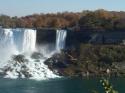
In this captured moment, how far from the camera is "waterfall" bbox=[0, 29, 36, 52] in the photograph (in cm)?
4669

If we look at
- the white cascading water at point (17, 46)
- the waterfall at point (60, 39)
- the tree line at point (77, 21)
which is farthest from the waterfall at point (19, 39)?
the tree line at point (77, 21)

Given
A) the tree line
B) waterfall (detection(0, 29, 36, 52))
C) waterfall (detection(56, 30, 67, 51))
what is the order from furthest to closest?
1. the tree line
2. waterfall (detection(0, 29, 36, 52))
3. waterfall (detection(56, 30, 67, 51))

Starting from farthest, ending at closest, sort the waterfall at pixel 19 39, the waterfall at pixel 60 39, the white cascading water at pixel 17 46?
the waterfall at pixel 19 39
the waterfall at pixel 60 39
the white cascading water at pixel 17 46

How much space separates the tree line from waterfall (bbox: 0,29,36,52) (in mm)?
5331

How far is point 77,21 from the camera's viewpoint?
5778 centimetres

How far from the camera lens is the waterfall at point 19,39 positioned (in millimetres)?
46688

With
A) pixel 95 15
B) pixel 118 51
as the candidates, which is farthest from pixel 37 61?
pixel 95 15

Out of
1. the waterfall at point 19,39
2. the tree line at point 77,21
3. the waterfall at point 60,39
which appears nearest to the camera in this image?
the waterfall at point 60,39

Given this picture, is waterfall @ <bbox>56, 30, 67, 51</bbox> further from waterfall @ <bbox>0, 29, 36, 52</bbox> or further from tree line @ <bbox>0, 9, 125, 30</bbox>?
tree line @ <bbox>0, 9, 125, 30</bbox>

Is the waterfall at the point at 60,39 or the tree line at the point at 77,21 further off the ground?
the tree line at the point at 77,21

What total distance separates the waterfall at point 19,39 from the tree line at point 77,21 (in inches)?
210

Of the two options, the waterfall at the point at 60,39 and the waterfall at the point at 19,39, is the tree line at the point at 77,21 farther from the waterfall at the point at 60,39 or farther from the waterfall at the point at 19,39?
the waterfall at the point at 19,39

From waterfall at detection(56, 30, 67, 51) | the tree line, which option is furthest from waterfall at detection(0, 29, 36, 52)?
the tree line

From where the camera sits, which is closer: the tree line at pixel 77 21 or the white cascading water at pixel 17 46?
the white cascading water at pixel 17 46
